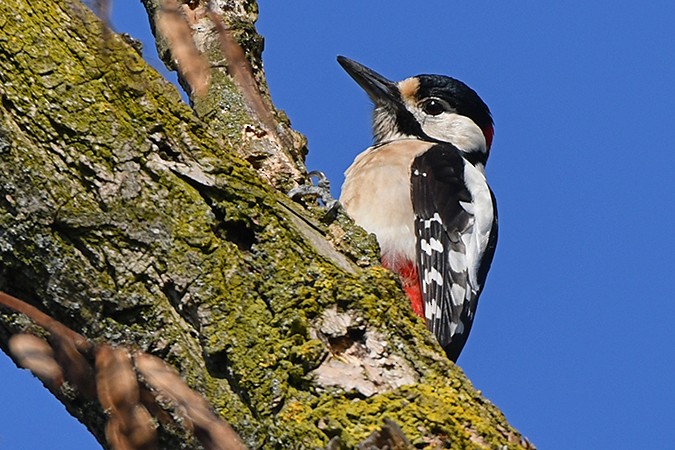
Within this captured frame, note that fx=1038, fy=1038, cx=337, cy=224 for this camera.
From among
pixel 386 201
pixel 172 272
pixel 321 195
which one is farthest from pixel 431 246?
pixel 172 272

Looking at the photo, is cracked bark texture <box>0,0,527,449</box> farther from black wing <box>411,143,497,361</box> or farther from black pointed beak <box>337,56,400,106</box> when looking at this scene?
black pointed beak <box>337,56,400,106</box>

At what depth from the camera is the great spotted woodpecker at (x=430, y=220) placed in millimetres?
4387

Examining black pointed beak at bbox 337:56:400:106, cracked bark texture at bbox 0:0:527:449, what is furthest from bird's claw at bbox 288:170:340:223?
black pointed beak at bbox 337:56:400:106

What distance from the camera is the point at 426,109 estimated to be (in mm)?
5777

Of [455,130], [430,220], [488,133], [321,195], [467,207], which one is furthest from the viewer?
[488,133]

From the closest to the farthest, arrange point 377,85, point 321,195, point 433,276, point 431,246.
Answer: point 321,195 < point 433,276 < point 431,246 < point 377,85

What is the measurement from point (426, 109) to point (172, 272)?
3566mm

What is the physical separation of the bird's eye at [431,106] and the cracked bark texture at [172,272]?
3.30 m

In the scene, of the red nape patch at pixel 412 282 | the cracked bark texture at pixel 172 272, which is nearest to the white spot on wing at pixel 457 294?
the red nape patch at pixel 412 282

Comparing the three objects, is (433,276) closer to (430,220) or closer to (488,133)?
(430,220)

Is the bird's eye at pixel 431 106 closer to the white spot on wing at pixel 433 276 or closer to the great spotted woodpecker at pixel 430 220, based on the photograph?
the great spotted woodpecker at pixel 430 220

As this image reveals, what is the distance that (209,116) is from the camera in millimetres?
3467

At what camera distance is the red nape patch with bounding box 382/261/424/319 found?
4.35 metres

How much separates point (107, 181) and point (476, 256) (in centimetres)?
267
